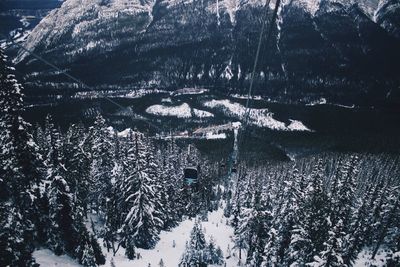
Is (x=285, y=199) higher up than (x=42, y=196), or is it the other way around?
(x=42, y=196)

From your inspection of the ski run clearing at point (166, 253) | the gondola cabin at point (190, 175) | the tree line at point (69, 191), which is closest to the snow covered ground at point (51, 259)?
the ski run clearing at point (166, 253)

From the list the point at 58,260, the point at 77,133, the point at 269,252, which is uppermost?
the point at 77,133

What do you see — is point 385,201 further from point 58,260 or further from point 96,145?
point 58,260

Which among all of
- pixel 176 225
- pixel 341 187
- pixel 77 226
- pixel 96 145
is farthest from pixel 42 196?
pixel 341 187

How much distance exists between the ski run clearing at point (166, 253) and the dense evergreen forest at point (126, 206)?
98cm

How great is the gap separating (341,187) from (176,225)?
27.8m

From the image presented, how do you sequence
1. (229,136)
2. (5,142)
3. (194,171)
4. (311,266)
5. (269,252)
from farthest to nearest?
(229,136), (269,252), (194,171), (311,266), (5,142)

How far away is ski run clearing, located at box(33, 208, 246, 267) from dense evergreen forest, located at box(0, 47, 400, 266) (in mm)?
984

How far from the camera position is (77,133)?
46.9m

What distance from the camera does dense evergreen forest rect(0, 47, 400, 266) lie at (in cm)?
2053

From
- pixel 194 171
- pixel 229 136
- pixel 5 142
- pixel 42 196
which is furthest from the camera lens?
pixel 229 136

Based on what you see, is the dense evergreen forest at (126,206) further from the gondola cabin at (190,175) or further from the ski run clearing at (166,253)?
the gondola cabin at (190,175)

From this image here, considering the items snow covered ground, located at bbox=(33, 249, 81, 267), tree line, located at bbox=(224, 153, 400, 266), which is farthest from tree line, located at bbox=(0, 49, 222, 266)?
tree line, located at bbox=(224, 153, 400, 266)

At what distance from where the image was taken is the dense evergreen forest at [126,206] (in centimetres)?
2053
